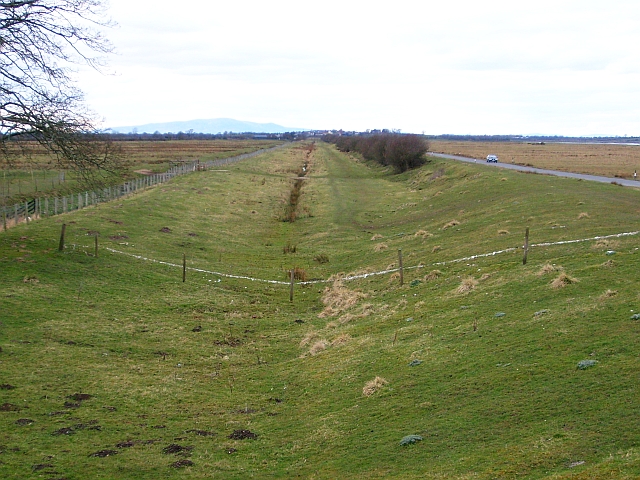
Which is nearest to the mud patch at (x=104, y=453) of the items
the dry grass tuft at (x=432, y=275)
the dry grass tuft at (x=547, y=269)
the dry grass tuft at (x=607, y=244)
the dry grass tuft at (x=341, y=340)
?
the dry grass tuft at (x=341, y=340)

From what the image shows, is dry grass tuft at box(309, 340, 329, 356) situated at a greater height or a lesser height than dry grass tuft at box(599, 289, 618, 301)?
lesser

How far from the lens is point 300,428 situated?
45.6 feet

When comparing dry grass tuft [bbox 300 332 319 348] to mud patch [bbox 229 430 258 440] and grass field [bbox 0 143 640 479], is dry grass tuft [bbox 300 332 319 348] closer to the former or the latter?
grass field [bbox 0 143 640 479]

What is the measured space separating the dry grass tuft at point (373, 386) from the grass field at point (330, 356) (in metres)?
0.03

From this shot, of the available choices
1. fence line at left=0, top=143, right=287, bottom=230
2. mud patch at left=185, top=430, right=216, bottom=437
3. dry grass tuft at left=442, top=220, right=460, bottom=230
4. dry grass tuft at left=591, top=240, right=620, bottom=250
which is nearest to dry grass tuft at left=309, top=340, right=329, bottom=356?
mud patch at left=185, top=430, right=216, bottom=437

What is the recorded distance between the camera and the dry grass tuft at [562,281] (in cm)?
1886

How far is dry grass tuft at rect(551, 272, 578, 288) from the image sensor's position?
61.9 feet

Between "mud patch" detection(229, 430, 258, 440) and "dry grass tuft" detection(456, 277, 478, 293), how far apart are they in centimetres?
1049

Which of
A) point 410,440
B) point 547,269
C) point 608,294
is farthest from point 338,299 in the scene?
point 410,440

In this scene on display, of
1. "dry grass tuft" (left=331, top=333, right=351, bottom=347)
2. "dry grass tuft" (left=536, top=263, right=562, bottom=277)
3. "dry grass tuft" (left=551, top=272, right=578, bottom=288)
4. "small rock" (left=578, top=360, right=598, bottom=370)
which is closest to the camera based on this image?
"small rock" (left=578, top=360, right=598, bottom=370)

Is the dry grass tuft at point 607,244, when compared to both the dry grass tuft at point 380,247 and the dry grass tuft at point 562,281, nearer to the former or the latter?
the dry grass tuft at point 562,281

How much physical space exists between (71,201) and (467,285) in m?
34.6

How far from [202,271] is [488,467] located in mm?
22178

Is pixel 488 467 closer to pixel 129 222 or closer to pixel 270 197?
pixel 129 222
